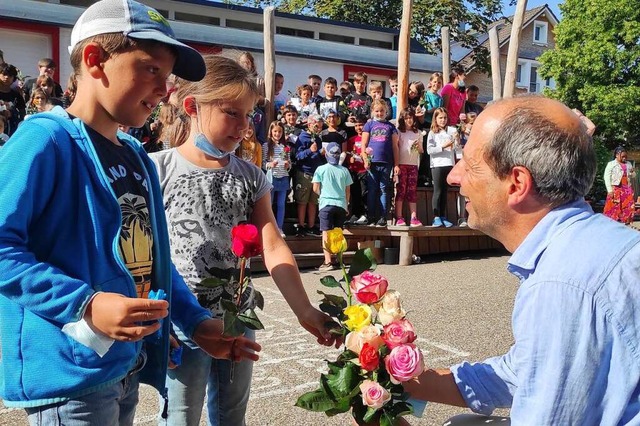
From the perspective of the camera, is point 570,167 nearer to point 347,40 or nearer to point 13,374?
point 13,374

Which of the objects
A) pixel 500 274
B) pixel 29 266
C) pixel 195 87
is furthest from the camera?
pixel 500 274

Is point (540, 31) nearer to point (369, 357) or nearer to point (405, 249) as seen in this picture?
point (405, 249)

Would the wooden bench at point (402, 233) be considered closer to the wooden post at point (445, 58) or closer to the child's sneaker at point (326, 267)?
the child's sneaker at point (326, 267)

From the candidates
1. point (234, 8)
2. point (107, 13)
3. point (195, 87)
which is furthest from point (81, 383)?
point (234, 8)

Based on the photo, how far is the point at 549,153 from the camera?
5.85ft

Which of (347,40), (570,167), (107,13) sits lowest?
(570,167)

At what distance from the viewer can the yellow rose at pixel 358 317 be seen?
1.96 meters

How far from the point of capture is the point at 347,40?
2792 cm

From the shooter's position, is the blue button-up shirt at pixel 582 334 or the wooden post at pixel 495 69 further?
the wooden post at pixel 495 69

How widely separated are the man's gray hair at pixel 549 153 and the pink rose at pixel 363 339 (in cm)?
61

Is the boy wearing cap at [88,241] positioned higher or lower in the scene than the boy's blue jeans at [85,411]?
higher

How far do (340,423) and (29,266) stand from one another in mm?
2802

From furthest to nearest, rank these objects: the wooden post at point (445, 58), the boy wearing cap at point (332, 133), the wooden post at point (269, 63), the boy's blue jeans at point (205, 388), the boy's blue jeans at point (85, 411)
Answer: the wooden post at point (445, 58) → the wooden post at point (269, 63) → the boy wearing cap at point (332, 133) → the boy's blue jeans at point (205, 388) → the boy's blue jeans at point (85, 411)

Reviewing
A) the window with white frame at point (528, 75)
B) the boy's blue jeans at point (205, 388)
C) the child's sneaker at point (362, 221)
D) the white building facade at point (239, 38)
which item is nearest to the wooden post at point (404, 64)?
the white building facade at point (239, 38)
